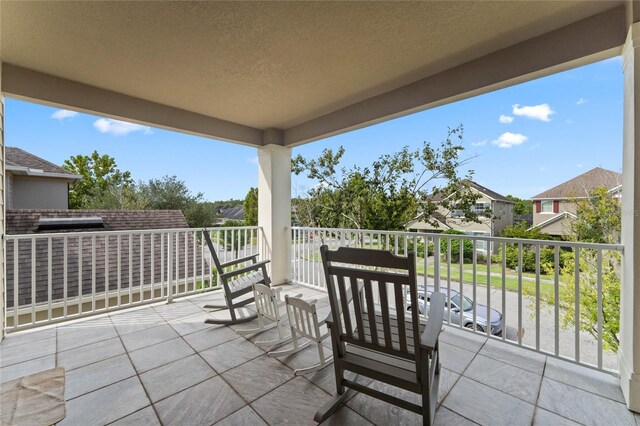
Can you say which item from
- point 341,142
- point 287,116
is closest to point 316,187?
point 341,142

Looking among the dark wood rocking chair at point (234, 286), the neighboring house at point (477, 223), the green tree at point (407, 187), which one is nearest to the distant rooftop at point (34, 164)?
the dark wood rocking chair at point (234, 286)

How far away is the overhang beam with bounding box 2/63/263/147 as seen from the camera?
2.74 m

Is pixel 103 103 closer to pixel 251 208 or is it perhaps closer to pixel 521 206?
pixel 521 206

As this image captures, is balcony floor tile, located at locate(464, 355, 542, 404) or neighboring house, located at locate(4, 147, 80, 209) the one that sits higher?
neighboring house, located at locate(4, 147, 80, 209)

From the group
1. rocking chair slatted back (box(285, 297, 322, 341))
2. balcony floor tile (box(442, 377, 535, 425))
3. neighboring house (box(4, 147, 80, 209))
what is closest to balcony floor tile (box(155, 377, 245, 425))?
rocking chair slatted back (box(285, 297, 322, 341))

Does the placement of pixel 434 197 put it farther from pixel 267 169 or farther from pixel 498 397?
pixel 498 397

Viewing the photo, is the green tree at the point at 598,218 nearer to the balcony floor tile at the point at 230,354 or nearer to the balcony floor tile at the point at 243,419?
the balcony floor tile at the point at 230,354

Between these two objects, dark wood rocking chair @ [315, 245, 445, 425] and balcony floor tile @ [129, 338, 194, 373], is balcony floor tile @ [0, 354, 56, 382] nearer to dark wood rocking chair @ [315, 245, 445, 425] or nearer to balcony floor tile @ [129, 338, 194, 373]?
balcony floor tile @ [129, 338, 194, 373]

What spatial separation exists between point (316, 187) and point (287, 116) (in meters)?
4.11

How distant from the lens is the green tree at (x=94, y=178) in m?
14.4

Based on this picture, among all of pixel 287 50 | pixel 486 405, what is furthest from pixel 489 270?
pixel 287 50

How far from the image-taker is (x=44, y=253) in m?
5.05

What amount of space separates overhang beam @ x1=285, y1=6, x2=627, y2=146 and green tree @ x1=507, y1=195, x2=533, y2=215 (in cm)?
628

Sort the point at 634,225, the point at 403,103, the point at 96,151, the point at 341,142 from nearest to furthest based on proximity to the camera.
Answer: the point at 634,225, the point at 403,103, the point at 341,142, the point at 96,151
